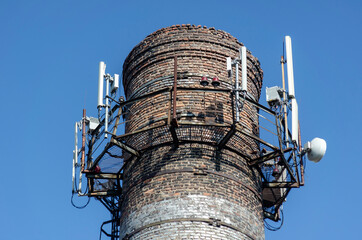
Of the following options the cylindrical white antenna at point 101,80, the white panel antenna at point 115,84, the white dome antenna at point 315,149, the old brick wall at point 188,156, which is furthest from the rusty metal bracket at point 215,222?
the white panel antenna at point 115,84

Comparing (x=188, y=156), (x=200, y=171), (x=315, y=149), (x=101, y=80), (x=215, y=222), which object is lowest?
(x=215, y=222)

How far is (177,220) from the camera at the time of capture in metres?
22.7

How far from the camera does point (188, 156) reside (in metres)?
24.1

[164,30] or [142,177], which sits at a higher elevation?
[164,30]

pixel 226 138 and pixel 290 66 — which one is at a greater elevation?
pixel 290 66

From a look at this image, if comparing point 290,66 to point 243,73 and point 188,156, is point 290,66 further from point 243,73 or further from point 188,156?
point 188,156

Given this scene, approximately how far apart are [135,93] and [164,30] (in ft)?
7.91

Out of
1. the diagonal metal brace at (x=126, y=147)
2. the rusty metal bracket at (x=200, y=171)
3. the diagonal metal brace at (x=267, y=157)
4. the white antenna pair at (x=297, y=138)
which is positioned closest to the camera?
the rusty metal bracket at (x=200, y=171)

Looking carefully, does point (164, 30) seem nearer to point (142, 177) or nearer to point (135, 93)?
point (135, 93)

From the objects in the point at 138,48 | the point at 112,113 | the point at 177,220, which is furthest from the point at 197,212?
the point at 138,48

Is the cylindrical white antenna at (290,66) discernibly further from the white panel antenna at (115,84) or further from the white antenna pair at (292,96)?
the white panel antenna at (115,84)

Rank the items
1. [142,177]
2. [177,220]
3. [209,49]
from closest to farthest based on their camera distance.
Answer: [177,220] < [142,177] < [209,49]

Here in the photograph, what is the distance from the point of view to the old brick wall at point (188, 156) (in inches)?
906

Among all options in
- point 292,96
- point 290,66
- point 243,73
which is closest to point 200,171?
point 243,73
